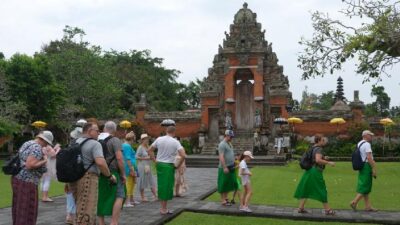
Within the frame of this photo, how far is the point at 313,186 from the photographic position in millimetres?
9312

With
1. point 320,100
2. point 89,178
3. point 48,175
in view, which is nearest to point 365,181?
point 89,178

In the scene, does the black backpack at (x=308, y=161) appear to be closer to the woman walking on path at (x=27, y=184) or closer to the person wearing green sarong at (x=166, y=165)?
the person wearing green sarong at (x=166, y=165)

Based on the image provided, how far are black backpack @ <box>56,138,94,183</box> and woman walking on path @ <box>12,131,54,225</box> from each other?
0.76 feet

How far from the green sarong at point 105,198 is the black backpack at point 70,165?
853 millimetres

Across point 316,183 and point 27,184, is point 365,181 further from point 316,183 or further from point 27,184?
point 27,184

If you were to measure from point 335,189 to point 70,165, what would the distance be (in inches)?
377

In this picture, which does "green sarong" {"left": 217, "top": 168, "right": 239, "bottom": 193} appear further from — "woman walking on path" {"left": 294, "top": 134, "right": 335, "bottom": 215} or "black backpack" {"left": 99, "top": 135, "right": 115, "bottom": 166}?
"black backpack" {"left": 99, "top": 135, "right": 115, "bottom": 166}

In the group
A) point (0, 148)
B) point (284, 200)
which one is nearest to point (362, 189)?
point (284, 200)

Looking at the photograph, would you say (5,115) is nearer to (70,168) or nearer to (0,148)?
(0,148)

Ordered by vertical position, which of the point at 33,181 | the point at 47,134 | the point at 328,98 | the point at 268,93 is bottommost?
the point at 33,181

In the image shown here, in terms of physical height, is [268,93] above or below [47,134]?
above

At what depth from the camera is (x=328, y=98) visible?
7588 centimetres

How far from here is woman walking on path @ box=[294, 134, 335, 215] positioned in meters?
9.22

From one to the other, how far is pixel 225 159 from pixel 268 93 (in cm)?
2127
